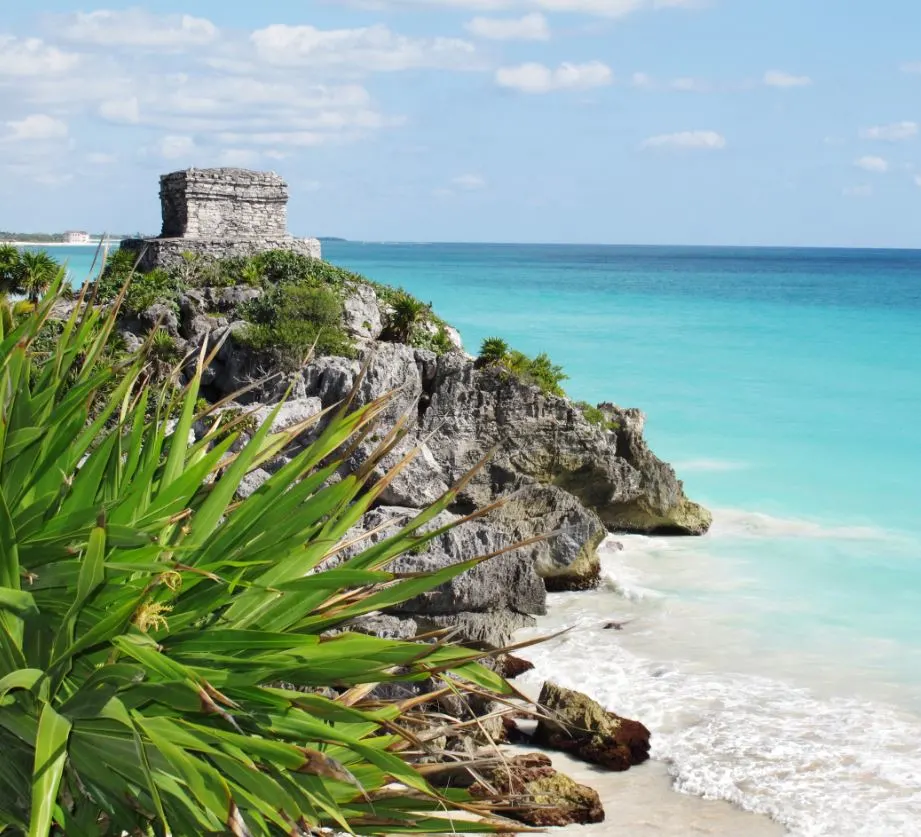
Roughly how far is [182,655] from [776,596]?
44.5 ft

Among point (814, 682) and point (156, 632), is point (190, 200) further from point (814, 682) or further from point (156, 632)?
point (156, 632)

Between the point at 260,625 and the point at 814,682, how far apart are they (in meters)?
10.4

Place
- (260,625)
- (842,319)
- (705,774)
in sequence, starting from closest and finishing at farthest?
1. (260,625)
2. (705,774)
3. (842,319)

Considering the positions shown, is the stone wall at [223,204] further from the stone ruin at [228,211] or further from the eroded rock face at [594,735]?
the eroded rock face at [594,735]

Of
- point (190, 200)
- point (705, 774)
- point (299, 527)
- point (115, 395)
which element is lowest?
point (705, 774)

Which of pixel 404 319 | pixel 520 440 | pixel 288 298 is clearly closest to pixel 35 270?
pixel 288 298

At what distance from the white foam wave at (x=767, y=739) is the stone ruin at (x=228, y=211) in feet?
50.9

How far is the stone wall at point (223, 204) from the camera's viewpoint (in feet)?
82.3

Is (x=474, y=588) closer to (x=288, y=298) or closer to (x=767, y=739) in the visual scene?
(x=767, y=739)

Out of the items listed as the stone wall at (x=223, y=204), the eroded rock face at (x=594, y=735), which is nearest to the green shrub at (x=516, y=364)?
the eroded rock face at (x=594, y=735)

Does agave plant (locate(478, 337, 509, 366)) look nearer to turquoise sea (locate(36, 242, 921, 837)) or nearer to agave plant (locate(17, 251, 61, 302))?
turquoise sea (locate(36, 242, 921, 837))

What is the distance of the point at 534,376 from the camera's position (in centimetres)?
1783

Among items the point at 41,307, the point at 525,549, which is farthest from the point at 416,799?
the point at 525,549

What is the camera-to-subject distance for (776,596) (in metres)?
14.8
